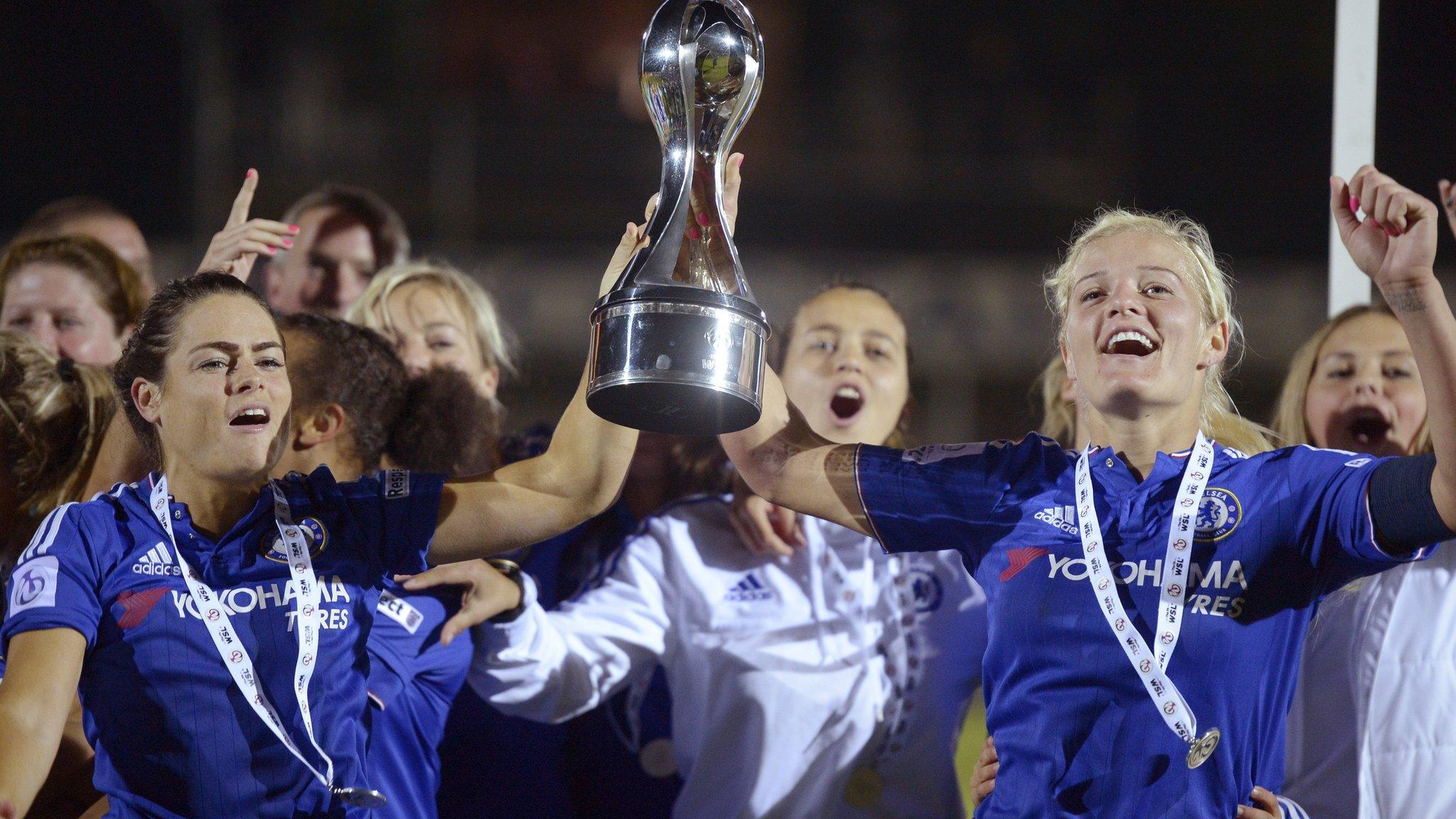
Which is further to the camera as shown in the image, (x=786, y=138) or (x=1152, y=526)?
(x=786, y=138)

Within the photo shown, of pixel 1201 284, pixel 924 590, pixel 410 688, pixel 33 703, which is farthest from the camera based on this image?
pixel 924 590

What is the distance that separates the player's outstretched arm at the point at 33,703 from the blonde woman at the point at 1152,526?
1.16m

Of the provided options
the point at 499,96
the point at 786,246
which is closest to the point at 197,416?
the point at 786,246

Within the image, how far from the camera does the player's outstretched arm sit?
204 centimetres

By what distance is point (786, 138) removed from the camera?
13.4m

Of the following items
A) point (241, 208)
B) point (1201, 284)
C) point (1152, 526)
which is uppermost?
point (241, 208)

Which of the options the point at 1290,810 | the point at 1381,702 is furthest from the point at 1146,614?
the point at 1381,702

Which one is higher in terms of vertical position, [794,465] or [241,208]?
[241,208]

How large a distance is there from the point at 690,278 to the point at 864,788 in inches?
52.9

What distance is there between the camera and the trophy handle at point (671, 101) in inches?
90.4

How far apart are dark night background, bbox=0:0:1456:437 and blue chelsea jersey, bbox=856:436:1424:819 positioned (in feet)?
27.7

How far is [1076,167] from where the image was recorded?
43.8 feet

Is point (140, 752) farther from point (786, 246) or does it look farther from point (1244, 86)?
point (1244, 86)

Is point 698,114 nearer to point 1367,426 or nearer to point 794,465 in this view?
point 794,465
